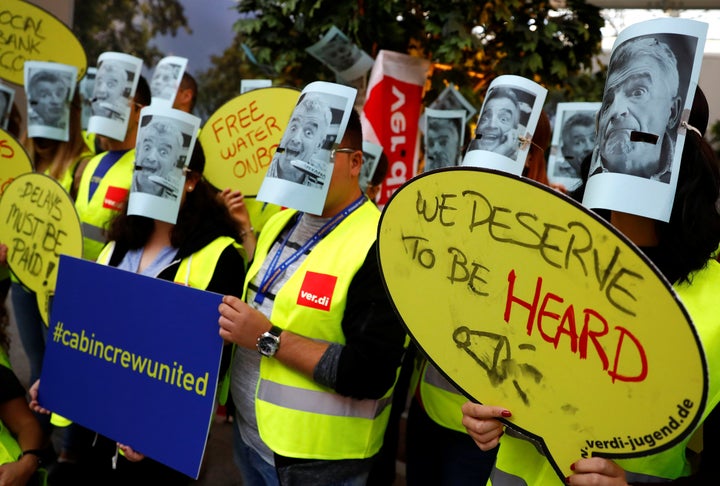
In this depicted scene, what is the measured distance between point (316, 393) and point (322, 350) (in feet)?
0.40

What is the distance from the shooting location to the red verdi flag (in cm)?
374

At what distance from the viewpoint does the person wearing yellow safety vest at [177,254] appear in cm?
198

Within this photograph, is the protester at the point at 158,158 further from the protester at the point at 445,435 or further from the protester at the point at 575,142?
the protester at the point at 575,142

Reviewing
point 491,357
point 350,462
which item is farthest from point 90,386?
point 491,357

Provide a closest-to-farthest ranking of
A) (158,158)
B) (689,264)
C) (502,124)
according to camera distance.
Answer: (689,264) → (502,124) → (158,158)

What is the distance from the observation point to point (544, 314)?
100cm

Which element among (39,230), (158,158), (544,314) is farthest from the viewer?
(39,230)

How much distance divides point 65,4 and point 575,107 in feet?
20.9

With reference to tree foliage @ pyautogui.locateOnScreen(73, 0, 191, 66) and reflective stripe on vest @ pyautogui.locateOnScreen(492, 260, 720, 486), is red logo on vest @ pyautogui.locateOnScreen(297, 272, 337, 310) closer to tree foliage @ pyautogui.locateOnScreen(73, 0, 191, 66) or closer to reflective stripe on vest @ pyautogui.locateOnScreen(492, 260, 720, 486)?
reflective stripe on vest @ pyautogui.locateOnScreen(492, 260, 720, 486)

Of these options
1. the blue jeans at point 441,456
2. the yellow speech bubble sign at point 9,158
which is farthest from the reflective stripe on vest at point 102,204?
the blue jeans at point 441,456

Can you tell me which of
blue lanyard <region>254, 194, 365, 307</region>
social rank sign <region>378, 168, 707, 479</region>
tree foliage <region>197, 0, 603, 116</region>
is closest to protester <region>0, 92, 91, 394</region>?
tree foliage <region>197, 0, 603, 116</region>

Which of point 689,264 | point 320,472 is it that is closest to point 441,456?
point 320,472

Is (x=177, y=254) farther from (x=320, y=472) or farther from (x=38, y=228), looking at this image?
(x=320, y=472)

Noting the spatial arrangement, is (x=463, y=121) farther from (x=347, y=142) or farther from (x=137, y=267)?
(x=137, y=267)
